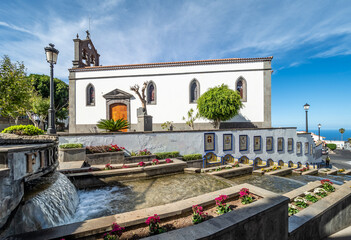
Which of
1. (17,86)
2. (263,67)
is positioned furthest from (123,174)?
(263,67)

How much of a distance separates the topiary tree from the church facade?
2.64 meters

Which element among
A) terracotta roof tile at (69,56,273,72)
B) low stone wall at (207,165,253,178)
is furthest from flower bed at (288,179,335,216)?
terracotta roof tile at (69,56,273,72)

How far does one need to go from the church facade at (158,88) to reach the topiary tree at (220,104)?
264 cm

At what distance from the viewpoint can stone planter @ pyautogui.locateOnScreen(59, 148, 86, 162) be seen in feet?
27.6

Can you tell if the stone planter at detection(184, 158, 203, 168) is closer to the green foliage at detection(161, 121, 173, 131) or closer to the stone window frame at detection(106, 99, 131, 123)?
the green foliage at detection(161, 121, 173, 131)

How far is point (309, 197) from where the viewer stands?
15.6 ft

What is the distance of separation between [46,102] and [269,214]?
2353 cm

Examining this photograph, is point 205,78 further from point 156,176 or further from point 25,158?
point 25,158

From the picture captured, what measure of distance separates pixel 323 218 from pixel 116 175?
665cm

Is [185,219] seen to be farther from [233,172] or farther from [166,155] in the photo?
[166,155]

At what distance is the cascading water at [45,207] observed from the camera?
273cm

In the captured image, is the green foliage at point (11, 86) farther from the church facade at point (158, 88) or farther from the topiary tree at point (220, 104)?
the topiary tree at point (220, 104)

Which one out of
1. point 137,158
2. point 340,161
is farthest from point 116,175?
point 340,161

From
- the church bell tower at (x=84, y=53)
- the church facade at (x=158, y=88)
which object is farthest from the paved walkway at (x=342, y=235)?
the church bell tower at (x=84, y=53)
